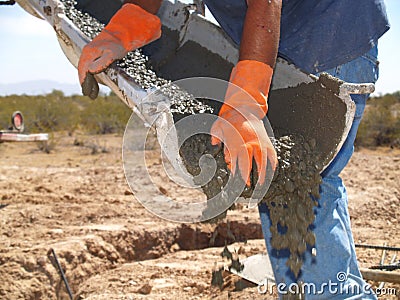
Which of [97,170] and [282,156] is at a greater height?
[282,156]

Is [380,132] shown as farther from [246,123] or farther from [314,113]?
[246,123]

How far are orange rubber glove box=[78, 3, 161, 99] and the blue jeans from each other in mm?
866

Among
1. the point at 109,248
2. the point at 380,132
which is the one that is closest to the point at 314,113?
the point at 109,248

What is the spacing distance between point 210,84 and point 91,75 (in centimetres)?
57

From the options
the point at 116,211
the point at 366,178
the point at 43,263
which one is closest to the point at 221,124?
the point at 43,263

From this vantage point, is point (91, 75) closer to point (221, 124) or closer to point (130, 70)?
point (130, 70)

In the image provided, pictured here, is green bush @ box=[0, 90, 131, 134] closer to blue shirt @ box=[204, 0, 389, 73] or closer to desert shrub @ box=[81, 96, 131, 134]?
desert shrub @ box=[81, 96, 131, 134]

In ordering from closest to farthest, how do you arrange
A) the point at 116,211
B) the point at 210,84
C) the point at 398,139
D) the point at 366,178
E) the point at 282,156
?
the point at 282,156
the point at 210,84
the point at 116,211
the point at 366,178
the point at 398,139

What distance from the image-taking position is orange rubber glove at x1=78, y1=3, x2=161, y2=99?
209cm

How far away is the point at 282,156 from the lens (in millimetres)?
1859

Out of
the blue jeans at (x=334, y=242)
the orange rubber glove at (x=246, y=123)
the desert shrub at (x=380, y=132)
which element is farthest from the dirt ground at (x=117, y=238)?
the desert shrub at (x=380, y=132)

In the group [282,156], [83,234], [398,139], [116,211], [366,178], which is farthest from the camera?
[398,139]

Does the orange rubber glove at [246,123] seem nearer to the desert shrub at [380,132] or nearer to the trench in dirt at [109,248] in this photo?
the trench in dirt at [109,248]

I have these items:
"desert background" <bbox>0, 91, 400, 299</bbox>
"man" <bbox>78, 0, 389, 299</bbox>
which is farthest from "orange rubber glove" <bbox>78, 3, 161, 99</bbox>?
"desert background" <bbox>0, 91, 400, 299</bbox>
